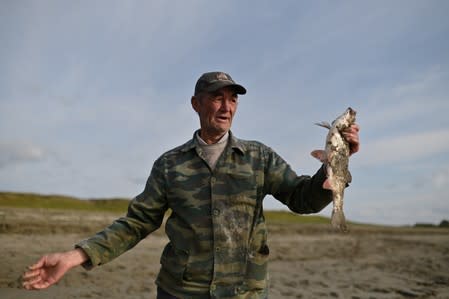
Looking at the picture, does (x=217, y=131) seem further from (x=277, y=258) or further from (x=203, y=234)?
(x=277, y=258)

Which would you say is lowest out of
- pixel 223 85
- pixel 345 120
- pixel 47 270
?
pixel 47 270

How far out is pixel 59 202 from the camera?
79.4 ft

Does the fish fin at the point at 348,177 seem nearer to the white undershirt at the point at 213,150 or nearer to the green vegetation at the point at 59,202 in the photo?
the white undershirt at the point at 213,150

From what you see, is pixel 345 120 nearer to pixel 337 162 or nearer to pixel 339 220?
pixel 337 162

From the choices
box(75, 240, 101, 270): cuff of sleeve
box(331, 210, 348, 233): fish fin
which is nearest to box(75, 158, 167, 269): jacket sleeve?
box(75, 240, 101, 270): cuff of sleeve

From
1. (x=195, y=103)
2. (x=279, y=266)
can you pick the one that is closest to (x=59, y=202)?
(x=279, y=266)

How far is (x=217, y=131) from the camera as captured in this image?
11.3ft

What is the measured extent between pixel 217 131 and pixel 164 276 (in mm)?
1109

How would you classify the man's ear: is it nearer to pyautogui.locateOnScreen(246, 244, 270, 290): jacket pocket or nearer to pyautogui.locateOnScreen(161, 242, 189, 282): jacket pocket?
pyautogui.locateOnScreen(161, 242, 189, 282): jacket pocket

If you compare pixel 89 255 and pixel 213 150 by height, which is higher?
pixel 213 150

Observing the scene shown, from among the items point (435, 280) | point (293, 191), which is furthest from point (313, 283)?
point (293, 191)

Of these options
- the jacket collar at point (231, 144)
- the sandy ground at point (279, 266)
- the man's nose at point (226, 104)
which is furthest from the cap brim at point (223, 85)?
the sandy ground at point (279, 266)

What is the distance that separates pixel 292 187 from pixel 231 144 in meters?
0.54

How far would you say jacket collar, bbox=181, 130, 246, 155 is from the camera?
341 centimetres
